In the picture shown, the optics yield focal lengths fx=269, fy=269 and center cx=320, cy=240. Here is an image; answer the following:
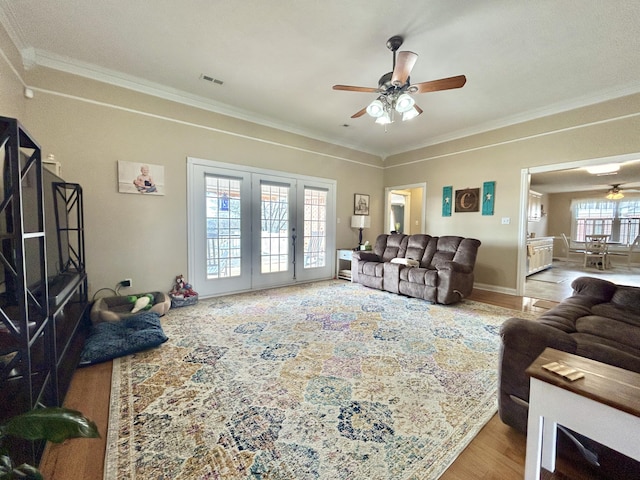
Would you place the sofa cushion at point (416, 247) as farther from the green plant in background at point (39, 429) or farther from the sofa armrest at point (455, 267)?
the green plant in background at point (39, 429)

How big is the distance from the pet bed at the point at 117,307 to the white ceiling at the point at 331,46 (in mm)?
2676

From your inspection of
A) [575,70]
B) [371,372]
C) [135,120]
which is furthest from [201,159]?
[575,70]

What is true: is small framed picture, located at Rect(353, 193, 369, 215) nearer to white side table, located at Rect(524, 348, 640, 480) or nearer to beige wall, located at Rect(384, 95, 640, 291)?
beige wall, located at Rect(384, 95, 640, 291)

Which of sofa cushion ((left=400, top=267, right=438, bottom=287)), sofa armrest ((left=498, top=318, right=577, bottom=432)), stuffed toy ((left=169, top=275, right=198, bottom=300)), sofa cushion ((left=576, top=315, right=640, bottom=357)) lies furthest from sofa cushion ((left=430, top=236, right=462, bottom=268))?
stuffed toy ((left=169, top=275, right=198, bottom=300))

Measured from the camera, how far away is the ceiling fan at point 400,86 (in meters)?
2.37

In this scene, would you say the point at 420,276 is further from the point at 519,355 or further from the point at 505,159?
the point at 519,355

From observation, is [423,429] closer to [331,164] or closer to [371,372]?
[371,372]

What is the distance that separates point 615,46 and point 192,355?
16.3 feet

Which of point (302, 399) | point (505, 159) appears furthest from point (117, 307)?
point (505, 159)

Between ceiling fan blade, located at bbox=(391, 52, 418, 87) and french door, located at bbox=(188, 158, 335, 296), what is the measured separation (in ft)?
8.95

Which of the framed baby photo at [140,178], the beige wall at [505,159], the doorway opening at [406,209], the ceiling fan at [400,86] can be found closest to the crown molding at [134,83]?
the framed baby photo at [140,178]

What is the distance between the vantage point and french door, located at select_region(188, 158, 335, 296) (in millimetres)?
4070

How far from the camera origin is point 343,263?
600 centimetres

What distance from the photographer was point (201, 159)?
402 centimetres
